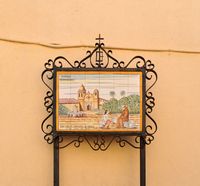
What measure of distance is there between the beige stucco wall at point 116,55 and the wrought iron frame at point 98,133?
0.16ft

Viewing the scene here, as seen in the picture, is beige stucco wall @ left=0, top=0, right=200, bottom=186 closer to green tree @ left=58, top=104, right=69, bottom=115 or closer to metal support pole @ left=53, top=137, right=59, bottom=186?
metal support pole @ left=53, top=137, right=59, bottom=186

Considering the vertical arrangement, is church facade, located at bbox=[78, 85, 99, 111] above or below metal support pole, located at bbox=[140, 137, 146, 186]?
above

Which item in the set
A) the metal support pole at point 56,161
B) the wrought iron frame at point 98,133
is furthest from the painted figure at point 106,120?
the metal support pole at point 56,161

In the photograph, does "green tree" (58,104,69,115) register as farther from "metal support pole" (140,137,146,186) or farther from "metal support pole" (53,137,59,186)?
"metal support pole" (140,137,146,186)

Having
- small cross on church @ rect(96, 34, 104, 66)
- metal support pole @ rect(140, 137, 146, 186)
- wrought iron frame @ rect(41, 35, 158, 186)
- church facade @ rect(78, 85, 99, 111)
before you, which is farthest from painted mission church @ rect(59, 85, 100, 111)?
metal support pole @ rect(140, 137, 146, 186)

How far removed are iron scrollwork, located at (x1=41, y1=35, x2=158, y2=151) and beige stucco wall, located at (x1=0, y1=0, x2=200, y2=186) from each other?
0.05 meters

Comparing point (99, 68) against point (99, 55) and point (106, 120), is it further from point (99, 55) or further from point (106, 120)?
point (106, 120)

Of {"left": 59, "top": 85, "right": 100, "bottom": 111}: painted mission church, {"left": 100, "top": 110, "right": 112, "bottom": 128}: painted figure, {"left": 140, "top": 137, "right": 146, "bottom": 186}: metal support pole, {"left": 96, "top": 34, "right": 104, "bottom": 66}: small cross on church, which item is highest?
{"left": 96, "top": 34, "right": 104, "bottom": 66}: small cross on church

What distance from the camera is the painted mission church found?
2.96 meters

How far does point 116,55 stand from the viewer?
3139 millimetres

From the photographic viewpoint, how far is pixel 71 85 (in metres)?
2.97
